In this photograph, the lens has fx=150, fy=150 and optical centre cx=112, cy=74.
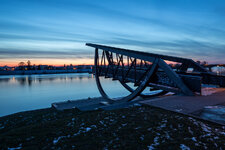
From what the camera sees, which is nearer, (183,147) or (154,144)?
(183,147)

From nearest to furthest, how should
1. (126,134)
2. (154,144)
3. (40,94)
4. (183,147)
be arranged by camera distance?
1. (183,147)
2. (154,144)
3. (126,134)
4. (40,94)

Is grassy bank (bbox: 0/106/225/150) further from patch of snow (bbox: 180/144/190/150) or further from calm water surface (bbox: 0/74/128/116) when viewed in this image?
calm water surface (bbox: 0/74/128/116)

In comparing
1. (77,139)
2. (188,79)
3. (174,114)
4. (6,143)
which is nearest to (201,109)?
(174,114)

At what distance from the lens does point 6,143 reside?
4.37 meters

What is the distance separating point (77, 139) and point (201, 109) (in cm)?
487

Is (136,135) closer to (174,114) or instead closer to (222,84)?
(174,114)

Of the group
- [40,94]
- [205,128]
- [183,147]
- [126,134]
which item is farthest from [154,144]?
[40,94]

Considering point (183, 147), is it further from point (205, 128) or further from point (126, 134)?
point (126, 134)

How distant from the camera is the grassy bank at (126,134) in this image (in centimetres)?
386

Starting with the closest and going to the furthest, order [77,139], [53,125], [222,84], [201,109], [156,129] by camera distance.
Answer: [77,139] → [156,129] → [53,125] → [201,109] → [222,84]

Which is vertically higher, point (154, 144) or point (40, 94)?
point (154, 144)

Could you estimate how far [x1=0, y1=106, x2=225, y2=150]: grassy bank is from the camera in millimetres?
3863

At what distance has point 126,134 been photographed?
14.5 feet

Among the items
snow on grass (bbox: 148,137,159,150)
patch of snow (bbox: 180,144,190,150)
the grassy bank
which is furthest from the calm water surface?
patch of snow (bbox: 180,144,190,150)
